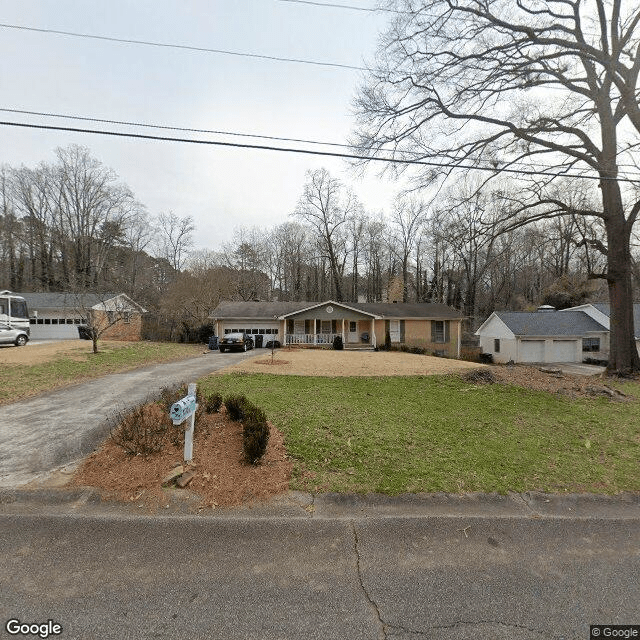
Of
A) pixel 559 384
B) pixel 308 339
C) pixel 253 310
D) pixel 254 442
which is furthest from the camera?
pixel 253 310

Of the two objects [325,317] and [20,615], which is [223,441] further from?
[325,317]

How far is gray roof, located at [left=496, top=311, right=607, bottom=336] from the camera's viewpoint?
25.5m

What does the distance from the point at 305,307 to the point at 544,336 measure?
1933 cm

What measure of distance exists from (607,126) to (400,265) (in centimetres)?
2976

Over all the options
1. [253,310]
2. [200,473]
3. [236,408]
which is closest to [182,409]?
[200,473]

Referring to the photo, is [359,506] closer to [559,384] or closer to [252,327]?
[559,384]

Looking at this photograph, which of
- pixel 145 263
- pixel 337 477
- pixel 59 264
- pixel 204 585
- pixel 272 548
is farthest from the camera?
pixel 145 263

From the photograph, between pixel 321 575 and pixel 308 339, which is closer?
pixel 321 575

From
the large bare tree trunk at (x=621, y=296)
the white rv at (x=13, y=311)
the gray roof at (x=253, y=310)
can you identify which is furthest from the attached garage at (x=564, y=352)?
the white rv at (x=13, y=311)

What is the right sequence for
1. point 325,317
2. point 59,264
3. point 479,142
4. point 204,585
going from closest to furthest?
point 204,585, point 479,142, point 325,317, point 59,264

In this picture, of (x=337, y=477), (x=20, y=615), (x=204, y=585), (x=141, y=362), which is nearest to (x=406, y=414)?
(x=337, y=477)

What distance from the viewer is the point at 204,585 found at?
2270 mm

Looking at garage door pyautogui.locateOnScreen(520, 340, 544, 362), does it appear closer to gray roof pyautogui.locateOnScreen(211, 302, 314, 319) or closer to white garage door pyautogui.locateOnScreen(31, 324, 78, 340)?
gray roof pyautogui.locateOnScreen(211, 302, 314, 319)

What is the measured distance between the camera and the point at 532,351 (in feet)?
83.7
